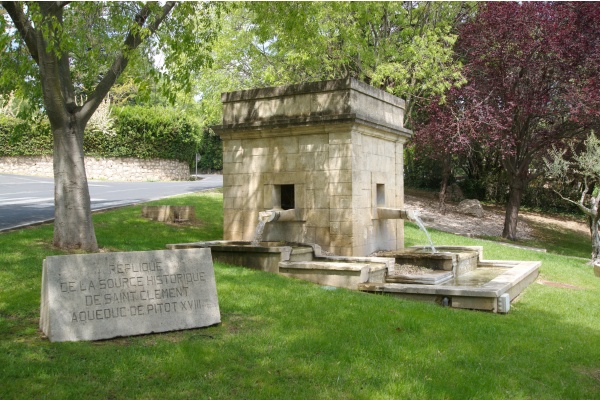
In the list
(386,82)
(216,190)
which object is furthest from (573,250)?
(216,190)

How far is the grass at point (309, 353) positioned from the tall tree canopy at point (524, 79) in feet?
45.8

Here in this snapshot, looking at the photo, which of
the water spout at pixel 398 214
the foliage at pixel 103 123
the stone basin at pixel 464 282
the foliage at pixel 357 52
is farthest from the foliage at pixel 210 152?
the water spout at pixel 398 214

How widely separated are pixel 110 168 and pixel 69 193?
2626 cm

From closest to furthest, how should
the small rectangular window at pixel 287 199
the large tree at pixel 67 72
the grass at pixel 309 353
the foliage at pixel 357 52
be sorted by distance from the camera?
the grass at pixel 309 353 < the large tree at pixel 67 72 < the small rectangular window at pixel 287 199 < the foliage at pixel 357 52

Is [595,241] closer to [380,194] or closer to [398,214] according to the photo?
[380,194]

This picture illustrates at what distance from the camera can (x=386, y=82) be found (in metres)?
22.9

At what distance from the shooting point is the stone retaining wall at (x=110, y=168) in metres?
35.3

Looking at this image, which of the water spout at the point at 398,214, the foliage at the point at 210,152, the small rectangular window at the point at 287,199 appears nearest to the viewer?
the water spout at the point at 398,214

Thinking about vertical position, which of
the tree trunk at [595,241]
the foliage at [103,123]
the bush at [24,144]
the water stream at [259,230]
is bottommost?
the tree trunk at [595,241]

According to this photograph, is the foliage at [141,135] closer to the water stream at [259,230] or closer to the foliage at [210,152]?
the foliage at [210,152]

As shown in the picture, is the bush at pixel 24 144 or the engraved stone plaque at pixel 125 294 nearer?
the engraved stone plaque at pixel 125 294

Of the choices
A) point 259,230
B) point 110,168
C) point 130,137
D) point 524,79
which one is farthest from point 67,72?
point 110,168

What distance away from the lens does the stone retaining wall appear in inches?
1390

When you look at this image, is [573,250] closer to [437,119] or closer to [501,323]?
[437,119]
